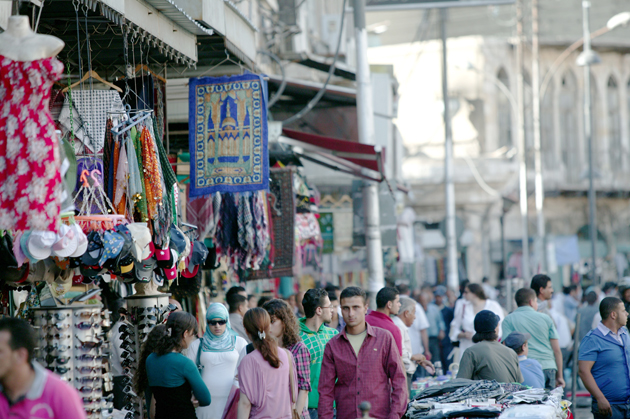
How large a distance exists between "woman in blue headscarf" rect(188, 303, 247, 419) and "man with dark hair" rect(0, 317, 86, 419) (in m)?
→ 3.22

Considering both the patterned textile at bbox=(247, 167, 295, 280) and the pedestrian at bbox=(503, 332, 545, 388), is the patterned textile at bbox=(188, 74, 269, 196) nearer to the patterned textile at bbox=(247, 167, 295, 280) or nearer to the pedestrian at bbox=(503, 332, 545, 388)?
the patterned textile at bbox=(247, 167, 295, 280)

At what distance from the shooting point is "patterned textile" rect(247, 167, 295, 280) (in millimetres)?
11875

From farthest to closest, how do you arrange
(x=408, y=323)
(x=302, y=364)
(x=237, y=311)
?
(x=408, y=323)
(x=237, y=311)
(x=302, y=364)

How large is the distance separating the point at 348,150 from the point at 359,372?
591 cm

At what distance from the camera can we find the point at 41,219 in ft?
16.0

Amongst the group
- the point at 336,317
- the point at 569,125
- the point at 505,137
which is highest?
the point at 569,125

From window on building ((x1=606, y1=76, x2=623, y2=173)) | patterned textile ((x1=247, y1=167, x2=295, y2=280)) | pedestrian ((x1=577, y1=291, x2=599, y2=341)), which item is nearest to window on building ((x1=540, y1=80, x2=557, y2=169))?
window on building ((x1=606, y1=76, x2=623, y2=173))

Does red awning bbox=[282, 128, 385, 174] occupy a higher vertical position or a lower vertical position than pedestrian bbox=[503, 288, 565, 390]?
higher

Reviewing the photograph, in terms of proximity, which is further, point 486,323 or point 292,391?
point 486,323

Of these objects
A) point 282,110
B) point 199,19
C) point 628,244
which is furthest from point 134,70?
point 628,244

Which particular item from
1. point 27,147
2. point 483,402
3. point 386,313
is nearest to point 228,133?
point 386,313

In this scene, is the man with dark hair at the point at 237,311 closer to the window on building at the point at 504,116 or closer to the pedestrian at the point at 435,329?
the pedestrian at the point at 435,329

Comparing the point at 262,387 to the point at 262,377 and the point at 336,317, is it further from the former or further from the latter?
the point at 336,317

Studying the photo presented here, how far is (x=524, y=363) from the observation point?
873 cm
